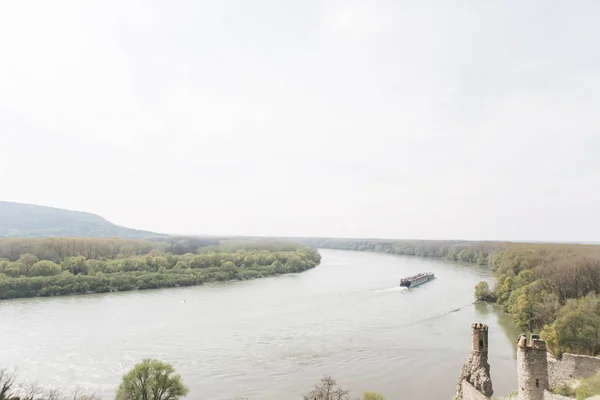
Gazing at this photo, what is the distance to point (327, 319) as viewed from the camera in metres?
40.4

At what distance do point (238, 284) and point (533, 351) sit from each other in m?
57.2

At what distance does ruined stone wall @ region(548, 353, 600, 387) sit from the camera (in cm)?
1773

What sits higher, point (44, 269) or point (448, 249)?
point (448, 249)

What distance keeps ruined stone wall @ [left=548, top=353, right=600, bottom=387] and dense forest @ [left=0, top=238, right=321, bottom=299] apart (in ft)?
169

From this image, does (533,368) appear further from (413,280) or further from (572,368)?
(413,280)

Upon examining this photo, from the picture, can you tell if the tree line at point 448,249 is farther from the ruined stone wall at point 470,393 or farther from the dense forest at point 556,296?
the ruined stone wall at point 470,393

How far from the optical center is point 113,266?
211 feet

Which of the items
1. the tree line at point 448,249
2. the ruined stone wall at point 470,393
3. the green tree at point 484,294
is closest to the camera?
the ruined stone wall at point 470,393

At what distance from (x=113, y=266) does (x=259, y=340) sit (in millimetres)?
39746

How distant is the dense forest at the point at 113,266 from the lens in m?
53.7

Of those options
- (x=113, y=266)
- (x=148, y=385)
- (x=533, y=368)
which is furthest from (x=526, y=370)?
(x=113, y=266)

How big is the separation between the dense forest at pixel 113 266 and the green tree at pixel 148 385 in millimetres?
40629

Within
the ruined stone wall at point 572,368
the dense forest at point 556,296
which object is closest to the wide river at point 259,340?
the dense forest at point 556,296

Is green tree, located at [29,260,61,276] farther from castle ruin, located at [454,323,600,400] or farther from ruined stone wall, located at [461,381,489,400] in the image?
ruined stone wall, located at [461,381,489,400]
